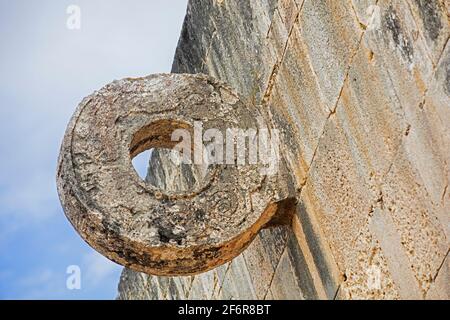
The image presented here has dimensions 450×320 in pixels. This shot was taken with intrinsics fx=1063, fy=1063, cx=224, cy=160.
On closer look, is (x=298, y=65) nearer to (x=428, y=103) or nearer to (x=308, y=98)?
(x=308, y=98)

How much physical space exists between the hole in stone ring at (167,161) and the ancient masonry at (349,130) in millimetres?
621

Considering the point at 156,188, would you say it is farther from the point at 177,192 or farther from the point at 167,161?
the point at 167,161

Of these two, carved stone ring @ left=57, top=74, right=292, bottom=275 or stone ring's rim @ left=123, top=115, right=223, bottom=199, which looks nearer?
carved stone ring @ left=57, top=74, right=292, bottom=275

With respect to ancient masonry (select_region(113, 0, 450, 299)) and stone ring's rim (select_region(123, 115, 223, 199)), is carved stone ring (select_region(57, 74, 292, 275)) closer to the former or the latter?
stone ring's rim (select_region(123, 115, 223, 199))

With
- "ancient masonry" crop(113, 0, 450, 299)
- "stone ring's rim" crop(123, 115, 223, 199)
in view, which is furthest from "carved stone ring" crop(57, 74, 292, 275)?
"ancient masonry" crop(113, 0, 450, 299)

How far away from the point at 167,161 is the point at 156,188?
2.53 meters

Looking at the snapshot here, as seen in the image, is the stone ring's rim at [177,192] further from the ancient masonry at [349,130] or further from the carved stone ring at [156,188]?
the ancient masonry at [349,130]

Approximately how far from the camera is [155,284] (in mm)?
9008

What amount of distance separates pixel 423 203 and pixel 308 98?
1.24m

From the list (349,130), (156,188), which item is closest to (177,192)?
(156,188)

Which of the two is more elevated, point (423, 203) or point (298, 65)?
point (298, 65)

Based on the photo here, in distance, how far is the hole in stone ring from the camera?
598cm

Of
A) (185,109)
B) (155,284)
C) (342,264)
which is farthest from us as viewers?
(155,284)
